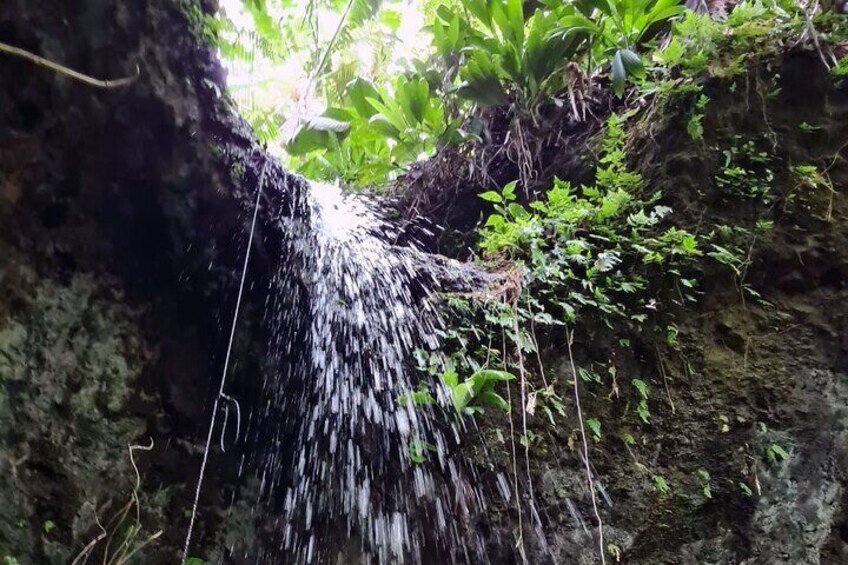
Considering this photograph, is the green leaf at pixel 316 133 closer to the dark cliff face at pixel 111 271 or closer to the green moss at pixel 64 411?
the dark cliff face at pixel 111 271

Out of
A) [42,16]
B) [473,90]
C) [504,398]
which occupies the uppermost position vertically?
[473,90]

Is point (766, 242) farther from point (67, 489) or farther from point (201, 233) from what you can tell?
point (67, 489)

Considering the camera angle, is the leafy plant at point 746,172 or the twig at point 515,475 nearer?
the twig at point 515,475

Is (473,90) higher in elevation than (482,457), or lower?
higher

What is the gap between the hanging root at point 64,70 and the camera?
55.4 inches

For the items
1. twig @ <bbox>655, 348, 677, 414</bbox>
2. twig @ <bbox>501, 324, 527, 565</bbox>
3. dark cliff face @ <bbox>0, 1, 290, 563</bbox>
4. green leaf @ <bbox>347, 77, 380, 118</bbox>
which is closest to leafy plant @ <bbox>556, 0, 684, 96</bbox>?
green leaf @ <bbox>347, 77, 380, 118</bbox>

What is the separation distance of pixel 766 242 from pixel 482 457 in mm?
1329

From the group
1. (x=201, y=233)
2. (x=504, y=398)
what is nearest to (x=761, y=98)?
(x=504, y=398)

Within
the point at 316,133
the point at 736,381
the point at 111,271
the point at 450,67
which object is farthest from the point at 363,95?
the point at 736,381

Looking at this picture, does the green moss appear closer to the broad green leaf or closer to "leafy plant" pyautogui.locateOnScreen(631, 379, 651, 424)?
the broad green leaf

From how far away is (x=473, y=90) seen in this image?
8.64ft

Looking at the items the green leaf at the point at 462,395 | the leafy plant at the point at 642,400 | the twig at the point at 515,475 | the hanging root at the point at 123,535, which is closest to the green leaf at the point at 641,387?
the leafy plant at the point at 642,400

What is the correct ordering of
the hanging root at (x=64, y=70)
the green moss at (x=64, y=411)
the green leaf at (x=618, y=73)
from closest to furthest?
the hanging root at (x=64, y=70) < the green moss at (x=64, y=411) < the green leaf at (x=618, y=73)

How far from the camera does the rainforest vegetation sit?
1.62 metres
